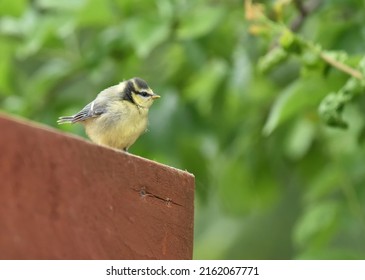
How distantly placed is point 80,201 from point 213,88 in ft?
10.2

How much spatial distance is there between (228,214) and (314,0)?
62.5 inches

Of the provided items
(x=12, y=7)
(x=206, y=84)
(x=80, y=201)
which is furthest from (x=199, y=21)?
(x=80, y=201)

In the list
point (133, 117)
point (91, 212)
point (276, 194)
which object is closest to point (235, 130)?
point (276, 194)

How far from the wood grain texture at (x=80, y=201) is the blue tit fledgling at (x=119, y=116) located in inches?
43.9

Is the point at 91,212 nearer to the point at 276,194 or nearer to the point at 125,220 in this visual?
the point at 125,220

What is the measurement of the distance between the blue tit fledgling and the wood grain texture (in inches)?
43.9

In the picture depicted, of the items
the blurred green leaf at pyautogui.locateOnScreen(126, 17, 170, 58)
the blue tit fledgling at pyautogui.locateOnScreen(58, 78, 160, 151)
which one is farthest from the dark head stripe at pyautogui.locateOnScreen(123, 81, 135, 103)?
the blurred green leaf at pyautogui.locateOnScreen(126, 17, 170, 58)

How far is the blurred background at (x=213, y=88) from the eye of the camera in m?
4.55

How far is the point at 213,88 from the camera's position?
202 inches

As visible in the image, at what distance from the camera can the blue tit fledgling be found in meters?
3.58

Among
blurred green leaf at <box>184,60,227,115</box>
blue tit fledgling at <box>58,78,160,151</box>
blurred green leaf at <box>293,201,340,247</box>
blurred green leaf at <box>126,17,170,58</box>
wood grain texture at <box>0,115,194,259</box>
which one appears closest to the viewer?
wood grain texture at <box>0,115,194,259</box>

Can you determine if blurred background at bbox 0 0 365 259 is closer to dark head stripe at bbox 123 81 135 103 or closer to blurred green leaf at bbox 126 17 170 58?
blurred green leaf at bbox 126 17 170 58

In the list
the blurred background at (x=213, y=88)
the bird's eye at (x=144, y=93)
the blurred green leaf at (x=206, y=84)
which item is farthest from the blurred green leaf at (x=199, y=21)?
the bird's eye at (x=144, y=93)

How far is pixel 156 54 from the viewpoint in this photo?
5.47 metres
